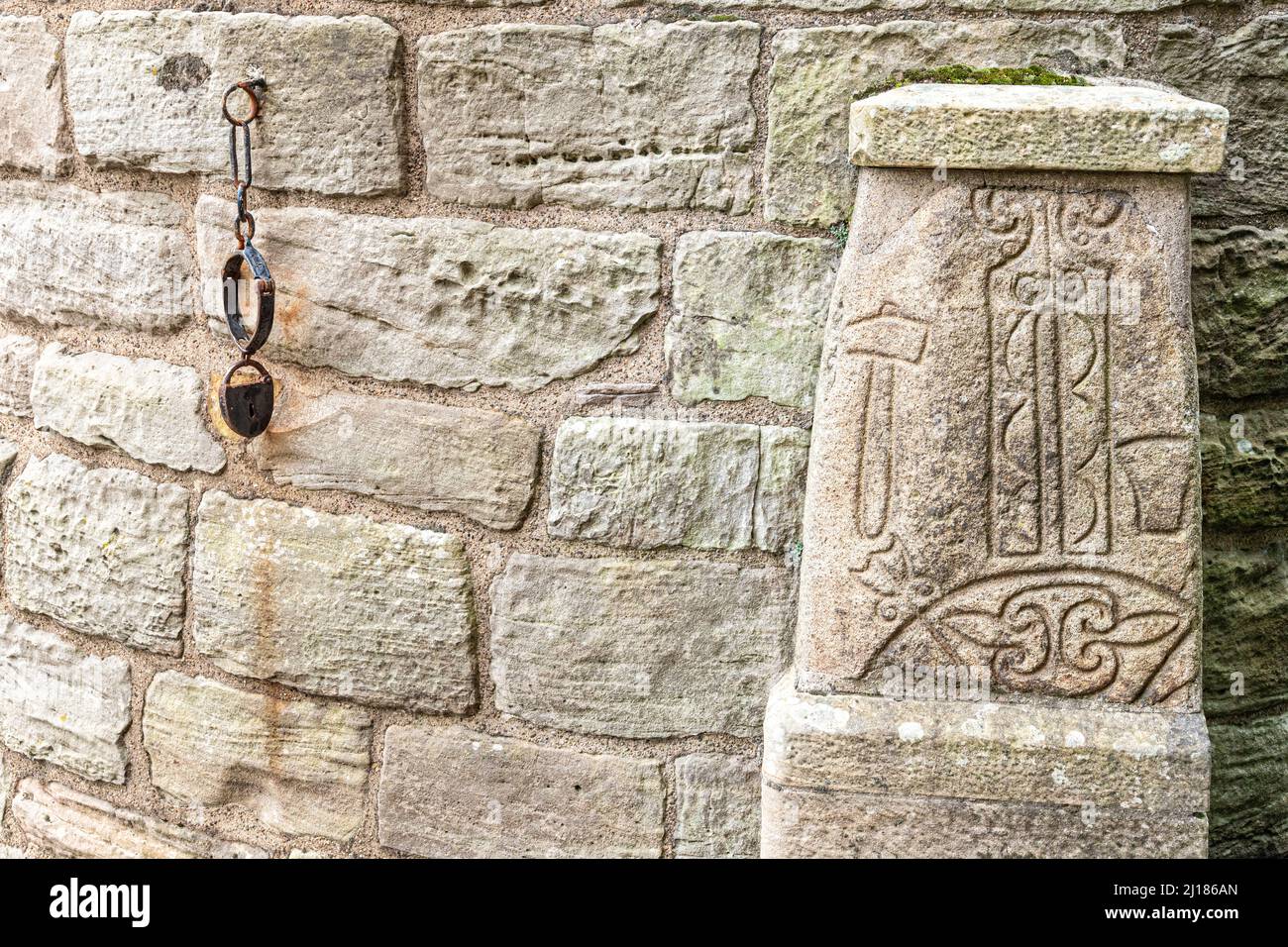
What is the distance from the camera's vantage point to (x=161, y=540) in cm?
200

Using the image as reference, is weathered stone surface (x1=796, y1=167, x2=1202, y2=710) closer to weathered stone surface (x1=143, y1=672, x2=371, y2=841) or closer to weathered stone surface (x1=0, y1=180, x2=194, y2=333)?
weathered stone surface (x1=143, y1=672, x2=371, y2=841)

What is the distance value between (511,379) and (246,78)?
58cm

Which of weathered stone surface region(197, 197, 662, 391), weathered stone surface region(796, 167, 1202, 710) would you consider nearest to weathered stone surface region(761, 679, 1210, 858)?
weathered stone surface region(796, 167, 1202, 710)

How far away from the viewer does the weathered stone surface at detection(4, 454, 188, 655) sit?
6.58 feet

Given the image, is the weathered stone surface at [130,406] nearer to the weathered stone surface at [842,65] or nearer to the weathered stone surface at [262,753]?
the weathered stone surface at [262,753]

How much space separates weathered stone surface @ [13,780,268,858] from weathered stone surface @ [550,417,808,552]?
0.82 m

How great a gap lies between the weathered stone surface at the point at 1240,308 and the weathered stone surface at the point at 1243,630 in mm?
256

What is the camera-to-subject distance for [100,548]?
6.73 feet

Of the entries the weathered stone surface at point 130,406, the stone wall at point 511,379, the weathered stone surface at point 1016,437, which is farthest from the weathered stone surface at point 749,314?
the weathered stone surface at point 130,406

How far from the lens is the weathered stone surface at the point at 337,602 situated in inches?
72.7

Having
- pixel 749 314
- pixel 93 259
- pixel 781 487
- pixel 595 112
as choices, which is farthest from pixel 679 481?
pixel 93 259

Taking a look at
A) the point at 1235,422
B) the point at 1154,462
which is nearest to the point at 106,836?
the point at 1154,462

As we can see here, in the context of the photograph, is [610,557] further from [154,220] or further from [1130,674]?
[154,220]

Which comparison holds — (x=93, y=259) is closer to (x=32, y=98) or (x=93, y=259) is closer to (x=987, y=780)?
(x=32, y=98)
